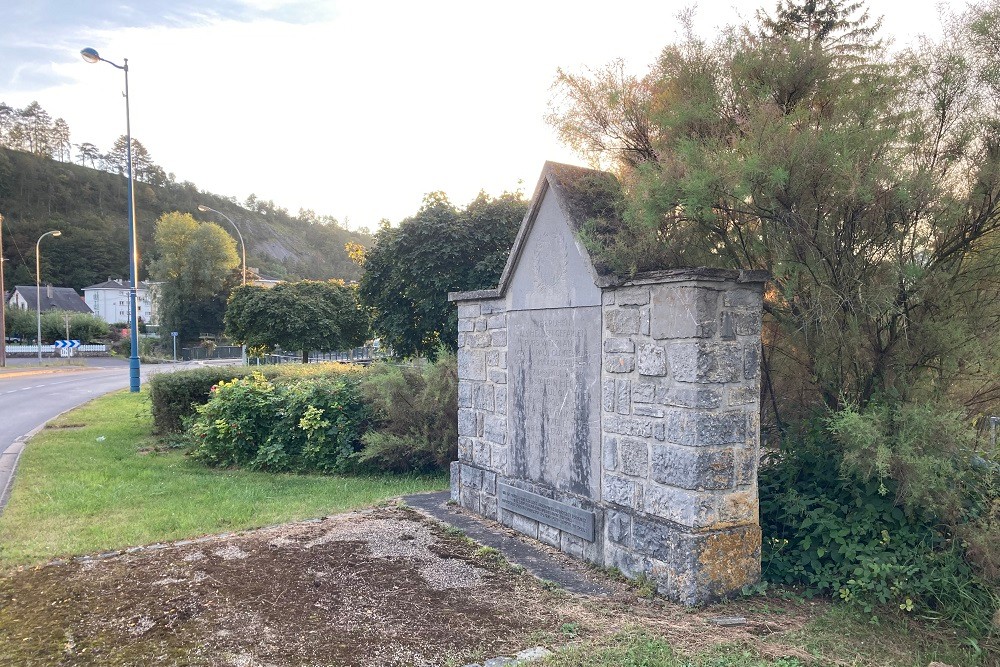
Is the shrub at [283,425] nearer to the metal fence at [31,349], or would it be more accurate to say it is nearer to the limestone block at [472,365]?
the limestone block at [472,365]

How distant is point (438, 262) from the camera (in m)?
11.4

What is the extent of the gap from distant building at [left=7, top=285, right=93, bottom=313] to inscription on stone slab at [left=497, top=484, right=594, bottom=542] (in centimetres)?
7223

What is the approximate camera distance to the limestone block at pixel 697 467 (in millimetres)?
4016

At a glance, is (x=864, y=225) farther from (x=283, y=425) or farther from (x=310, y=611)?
(x=283, y=425)

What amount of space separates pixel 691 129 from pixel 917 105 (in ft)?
4.39

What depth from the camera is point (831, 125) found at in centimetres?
402

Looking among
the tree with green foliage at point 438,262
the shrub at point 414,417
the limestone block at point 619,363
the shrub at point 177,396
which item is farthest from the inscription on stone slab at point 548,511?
the shrub at point 177,396

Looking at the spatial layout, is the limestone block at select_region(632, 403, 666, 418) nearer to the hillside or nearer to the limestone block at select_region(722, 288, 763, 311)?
the limestone block at select_region(722, 288, 763, 311)

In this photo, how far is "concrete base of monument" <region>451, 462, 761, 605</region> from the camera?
4027 millimetres

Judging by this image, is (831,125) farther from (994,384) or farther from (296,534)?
(296,534)

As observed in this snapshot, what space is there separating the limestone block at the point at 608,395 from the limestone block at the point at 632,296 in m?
0.57

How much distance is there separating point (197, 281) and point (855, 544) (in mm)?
56643

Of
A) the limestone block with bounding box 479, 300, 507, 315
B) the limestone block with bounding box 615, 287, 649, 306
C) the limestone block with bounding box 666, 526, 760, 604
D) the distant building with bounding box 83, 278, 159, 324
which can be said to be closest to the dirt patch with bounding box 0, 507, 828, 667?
the limestone block with bounding box 666, 526, 760, 604

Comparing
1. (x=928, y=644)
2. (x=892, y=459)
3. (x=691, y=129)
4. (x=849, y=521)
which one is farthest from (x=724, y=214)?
(x=928, y=644)
